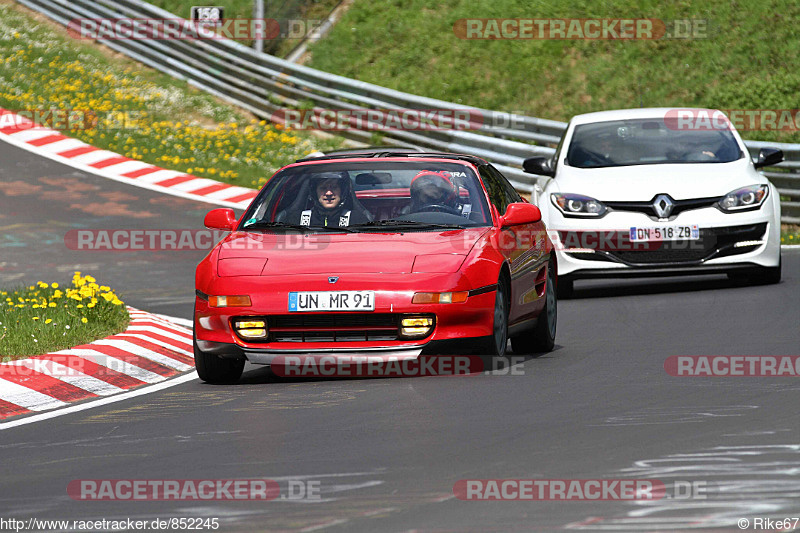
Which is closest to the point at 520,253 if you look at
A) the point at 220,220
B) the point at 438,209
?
the point at 438,209

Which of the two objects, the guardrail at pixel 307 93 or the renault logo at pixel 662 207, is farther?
the guardrail at pixel 307 93

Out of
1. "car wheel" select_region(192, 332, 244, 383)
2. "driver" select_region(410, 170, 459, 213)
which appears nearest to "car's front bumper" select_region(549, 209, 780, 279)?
"driver" select_region(410, 170, 459, 213)

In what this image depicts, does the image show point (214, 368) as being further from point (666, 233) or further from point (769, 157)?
point (769, 157)

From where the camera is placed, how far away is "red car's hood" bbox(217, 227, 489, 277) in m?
9.12

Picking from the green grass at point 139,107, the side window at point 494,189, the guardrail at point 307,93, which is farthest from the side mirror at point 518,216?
the green grass at point 139,107

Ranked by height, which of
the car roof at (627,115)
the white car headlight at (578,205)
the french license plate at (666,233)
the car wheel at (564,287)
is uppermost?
the car roof at (627,115)

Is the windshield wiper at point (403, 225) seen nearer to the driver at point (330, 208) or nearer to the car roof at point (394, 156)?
the driver at point (330, 208)

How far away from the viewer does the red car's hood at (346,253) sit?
359 inches

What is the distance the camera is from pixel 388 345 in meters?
9.00

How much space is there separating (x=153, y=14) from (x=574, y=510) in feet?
80.0

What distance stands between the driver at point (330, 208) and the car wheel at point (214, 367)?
1.11 meters

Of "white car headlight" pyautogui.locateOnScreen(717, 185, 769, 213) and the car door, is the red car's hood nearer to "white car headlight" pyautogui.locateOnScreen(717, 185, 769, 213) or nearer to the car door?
the car door

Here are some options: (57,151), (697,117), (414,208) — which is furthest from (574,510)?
(57,151)

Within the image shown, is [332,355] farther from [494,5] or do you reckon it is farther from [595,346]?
[494,5]
